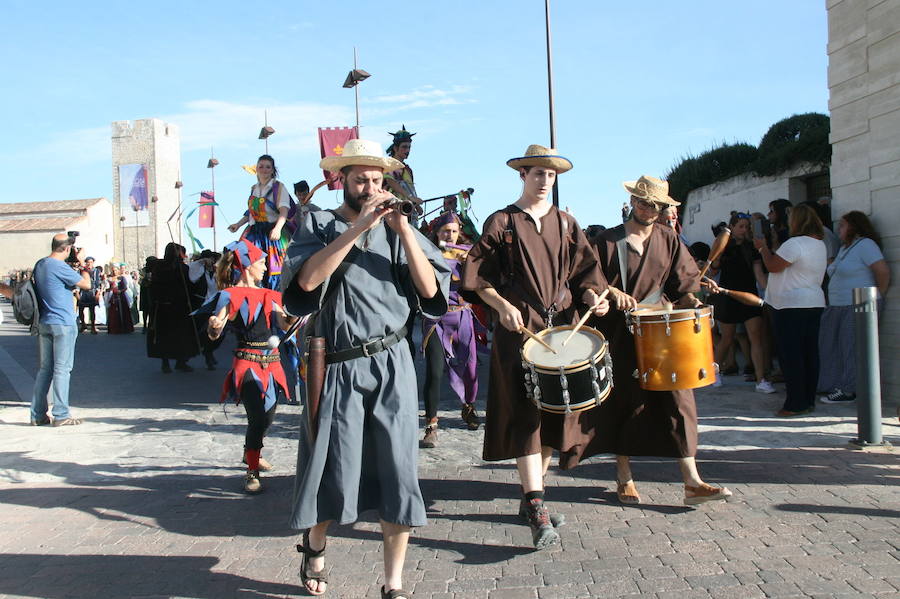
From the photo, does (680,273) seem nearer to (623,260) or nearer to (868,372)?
(623,260)

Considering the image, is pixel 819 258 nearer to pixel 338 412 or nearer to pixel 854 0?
pixel 854 0

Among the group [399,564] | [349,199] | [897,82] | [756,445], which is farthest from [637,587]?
[897,82]

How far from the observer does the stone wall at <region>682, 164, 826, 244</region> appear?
47.1ft

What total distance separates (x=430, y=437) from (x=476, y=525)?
81.9 inches

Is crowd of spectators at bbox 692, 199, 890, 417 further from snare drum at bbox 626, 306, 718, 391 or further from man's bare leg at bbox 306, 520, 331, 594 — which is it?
man's bare leg at bbox 306, 520, 331, 594

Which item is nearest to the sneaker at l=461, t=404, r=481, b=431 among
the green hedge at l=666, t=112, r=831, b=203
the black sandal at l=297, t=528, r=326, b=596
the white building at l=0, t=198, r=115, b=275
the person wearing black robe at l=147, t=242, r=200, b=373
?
the black sandal at l=297, t=528, r=326, b=596

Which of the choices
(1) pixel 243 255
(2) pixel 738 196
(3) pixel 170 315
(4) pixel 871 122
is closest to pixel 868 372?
(4) pixel 871 122

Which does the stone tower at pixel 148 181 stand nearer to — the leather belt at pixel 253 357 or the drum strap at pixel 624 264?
the leather belt at pixel 253 357

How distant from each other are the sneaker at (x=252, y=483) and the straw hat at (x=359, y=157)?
103 inches

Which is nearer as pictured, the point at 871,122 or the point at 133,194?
the point at 871,122

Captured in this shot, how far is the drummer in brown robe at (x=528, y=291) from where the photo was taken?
4.46 meters

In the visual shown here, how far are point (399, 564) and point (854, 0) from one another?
7.19 meters

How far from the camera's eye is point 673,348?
4605 millimetres

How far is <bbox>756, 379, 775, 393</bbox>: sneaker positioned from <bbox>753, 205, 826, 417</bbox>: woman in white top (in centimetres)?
105
